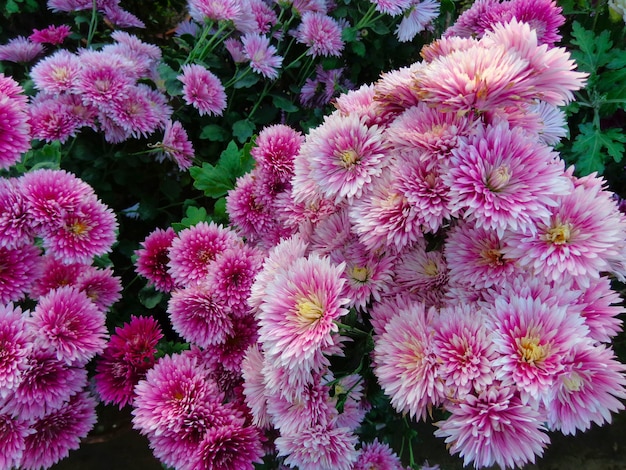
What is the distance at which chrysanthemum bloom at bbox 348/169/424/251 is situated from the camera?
0.78 metres

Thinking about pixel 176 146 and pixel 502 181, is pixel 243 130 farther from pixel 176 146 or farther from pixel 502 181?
pixel 502 181

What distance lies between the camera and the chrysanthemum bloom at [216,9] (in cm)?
155

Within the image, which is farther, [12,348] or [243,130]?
[243,130]

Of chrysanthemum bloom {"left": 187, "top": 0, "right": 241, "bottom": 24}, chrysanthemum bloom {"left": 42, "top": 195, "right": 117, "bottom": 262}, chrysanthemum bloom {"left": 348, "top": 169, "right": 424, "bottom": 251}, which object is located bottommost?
chrysanthemum bloom {"left": 348, "top": 169, "right": 424, "bottom": 251}

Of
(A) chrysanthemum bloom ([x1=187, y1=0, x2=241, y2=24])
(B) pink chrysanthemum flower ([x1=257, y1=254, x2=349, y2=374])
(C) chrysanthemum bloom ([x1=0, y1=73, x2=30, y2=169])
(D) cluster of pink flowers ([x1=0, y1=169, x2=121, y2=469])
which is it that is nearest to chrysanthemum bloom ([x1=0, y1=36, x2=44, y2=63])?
(A) chrysanthemum bloom ([x1=187, y1=0, x2=241, y2=24])

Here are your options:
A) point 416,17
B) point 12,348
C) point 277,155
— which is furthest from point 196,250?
point 416,17

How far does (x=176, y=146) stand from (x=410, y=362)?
1031mm

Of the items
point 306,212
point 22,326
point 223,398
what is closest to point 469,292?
point 306,212

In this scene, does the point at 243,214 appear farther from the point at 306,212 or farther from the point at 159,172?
the point at 159,172

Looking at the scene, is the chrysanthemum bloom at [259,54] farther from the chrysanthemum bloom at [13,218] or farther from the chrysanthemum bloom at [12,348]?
the chrysanthemum bloom at [12,348]

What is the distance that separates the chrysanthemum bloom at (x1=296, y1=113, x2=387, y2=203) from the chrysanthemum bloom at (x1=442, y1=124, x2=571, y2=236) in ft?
0.51

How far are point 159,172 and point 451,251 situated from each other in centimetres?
122

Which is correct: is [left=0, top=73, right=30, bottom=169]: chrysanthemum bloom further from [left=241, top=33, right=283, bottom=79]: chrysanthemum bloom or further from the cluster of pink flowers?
[left=241, top=33, right=283, bottom=79]: chrysanthemum bloom

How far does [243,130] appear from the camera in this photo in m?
1.70
